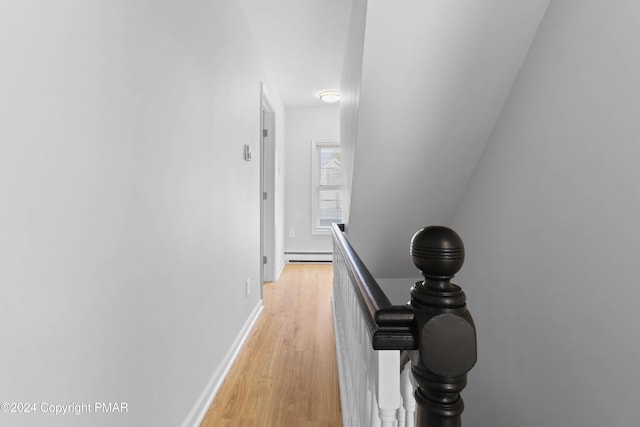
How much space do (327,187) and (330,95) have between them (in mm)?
1481

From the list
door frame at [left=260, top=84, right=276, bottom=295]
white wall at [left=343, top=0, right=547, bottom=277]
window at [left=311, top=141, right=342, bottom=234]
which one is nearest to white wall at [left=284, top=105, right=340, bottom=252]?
window at [left=311, top=141, right=342, bottom=234]

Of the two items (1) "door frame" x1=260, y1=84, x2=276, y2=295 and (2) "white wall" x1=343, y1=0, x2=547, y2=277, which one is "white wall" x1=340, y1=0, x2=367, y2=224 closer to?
(2) "white wall" x1=343, y1=0, x2=547, y2=277

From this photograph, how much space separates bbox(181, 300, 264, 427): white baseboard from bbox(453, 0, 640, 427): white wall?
61.4 inches

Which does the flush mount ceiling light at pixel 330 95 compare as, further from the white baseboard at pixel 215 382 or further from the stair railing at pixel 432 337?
the stair railing at pixel 432 337

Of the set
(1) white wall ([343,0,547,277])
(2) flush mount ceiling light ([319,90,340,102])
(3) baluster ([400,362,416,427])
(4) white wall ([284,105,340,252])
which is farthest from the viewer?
(4) white wall ([284,105,340,252])

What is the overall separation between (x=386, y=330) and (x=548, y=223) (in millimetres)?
1262

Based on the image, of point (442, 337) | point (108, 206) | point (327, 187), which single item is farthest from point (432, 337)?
point (327, 187)

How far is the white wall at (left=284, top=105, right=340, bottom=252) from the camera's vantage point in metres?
5.40

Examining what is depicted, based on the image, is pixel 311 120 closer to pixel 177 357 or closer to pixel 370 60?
pixel 370 60

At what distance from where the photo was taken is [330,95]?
182 inches

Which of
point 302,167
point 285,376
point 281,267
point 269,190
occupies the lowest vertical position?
point 281,267

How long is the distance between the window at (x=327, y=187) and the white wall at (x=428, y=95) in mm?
3038

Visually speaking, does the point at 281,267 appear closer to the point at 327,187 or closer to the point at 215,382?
the point at 327,187

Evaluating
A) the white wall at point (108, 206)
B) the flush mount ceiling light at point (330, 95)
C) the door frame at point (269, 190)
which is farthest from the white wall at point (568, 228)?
the flush mount ceiling light at point (330, 95)
